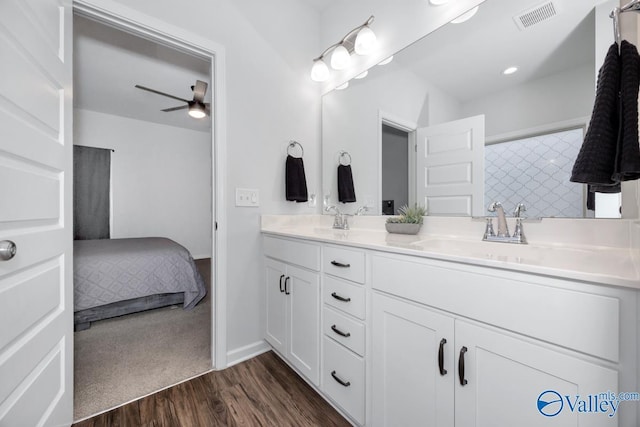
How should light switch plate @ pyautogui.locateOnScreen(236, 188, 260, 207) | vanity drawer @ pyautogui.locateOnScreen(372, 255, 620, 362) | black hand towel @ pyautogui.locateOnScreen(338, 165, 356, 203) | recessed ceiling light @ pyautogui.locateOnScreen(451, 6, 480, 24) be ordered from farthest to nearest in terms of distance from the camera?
black hand towel @ pyautogui.locateOnScreen(338, 165, 356, 203) → light switch plate @ pyautogui.locateOnScreen(236, 188, 260, 207) → recessed ceiling light @ pyautogui.locateOnScreen(451, 6, 480, 24) → vanity drawer @ pyautogui.locateOnScreen(372, 255, 620, 362)

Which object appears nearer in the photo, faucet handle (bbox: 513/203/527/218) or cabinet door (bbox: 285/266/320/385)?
faucet handle (bbox: 513/203/527/218)

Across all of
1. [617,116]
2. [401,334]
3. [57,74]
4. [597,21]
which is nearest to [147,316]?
[57,74]

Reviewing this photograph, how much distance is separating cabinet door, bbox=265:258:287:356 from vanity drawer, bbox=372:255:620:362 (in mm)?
872

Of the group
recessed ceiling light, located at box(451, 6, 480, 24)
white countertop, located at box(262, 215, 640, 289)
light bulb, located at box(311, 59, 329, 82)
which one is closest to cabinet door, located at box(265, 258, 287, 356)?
white countertop, located at box(262, 215, 640, 289)

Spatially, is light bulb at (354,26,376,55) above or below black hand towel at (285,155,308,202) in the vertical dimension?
above

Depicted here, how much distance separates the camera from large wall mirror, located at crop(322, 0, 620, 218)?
1.06 metres

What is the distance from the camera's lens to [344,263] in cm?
121

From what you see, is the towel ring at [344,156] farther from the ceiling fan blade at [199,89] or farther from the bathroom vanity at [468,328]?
the ceiling fan blade at [199,89]

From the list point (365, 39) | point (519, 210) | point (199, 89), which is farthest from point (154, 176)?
point (519, 210)

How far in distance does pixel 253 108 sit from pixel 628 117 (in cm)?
179

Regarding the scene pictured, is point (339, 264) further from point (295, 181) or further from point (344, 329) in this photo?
point (295, 181)

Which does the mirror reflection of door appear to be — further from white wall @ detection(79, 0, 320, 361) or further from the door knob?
the door knob

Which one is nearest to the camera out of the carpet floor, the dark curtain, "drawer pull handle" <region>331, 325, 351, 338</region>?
"drawer pull handle" <region>331, 325, 351, 338</region>

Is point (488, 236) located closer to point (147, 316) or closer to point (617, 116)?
point (617, 116)
